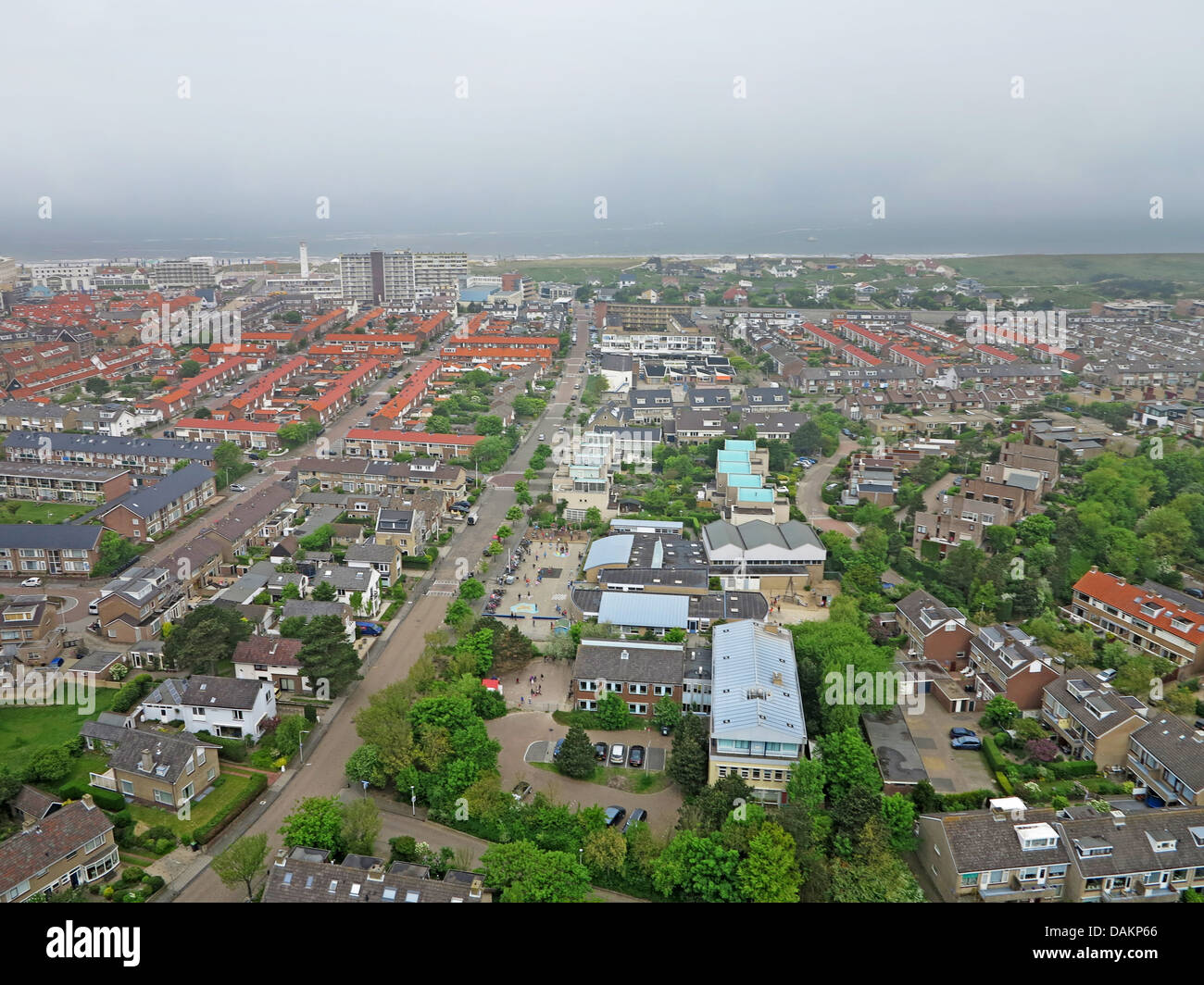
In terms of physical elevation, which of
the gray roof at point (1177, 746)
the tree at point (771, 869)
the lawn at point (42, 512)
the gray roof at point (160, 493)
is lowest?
the tree at point (771, 869)

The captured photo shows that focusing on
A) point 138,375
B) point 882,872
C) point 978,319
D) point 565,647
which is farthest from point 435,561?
point 978,319

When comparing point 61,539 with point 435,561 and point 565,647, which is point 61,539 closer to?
point 435,561

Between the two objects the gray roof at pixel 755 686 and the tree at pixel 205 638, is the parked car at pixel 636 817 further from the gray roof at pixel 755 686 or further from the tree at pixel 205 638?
the tree at pixel 205 638

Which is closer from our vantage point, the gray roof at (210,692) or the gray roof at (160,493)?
the gray roof at (210,692)

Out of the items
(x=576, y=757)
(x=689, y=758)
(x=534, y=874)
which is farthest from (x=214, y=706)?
(x=689, y=758)

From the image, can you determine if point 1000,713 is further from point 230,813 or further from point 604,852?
point 230,813

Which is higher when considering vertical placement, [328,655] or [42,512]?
[42,512]

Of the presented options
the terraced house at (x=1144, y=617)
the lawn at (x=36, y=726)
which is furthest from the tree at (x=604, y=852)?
the terraced house at (x=1144, y=617)
